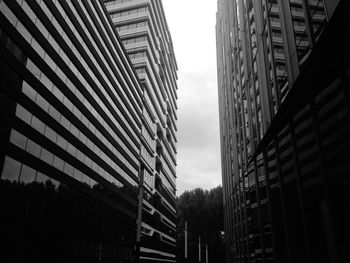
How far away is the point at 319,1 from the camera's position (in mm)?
14383

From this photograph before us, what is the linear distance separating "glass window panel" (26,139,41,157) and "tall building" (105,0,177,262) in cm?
2940

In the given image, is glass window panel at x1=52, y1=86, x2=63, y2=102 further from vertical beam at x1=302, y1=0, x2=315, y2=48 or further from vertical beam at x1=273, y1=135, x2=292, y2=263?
vertical beam at x1=302, y1=0, x2=315, y2=48

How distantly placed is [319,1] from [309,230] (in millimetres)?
10674

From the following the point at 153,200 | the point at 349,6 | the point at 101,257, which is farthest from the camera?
the point at 153,200

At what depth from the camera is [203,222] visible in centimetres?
8569

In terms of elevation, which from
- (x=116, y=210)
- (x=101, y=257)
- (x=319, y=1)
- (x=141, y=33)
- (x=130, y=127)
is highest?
(x=141, y=33)

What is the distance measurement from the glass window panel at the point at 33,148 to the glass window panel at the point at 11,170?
5.87 ft

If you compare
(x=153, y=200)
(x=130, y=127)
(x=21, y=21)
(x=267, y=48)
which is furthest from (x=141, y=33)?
(x=267, y=48)

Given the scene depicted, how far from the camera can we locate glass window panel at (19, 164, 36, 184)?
80.1 ft

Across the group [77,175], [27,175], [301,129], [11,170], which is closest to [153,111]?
[77,175]

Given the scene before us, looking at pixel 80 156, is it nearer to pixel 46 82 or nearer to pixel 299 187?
pixel 46 82

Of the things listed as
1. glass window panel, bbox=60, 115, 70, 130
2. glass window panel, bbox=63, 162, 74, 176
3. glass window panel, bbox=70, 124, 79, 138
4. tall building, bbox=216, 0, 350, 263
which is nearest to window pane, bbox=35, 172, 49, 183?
glass window panel, bbox=63, 162, 74, 176

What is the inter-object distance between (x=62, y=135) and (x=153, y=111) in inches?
1637

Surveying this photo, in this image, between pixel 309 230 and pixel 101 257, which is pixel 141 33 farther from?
pixel 309 230
